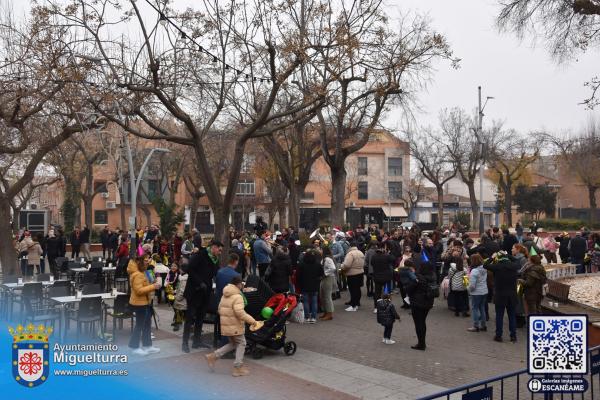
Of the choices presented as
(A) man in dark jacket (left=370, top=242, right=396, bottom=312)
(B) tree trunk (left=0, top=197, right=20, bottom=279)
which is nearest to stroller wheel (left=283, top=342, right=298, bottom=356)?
(A) man in dark jacket (left=370, top=242, right=396, bottom=312)

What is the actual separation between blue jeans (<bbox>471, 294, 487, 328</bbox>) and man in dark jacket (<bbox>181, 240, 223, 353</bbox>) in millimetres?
5393

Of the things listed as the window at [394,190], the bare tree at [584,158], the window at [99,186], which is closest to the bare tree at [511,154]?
the bare tree at [584,158]

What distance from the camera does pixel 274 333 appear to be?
9.45 m

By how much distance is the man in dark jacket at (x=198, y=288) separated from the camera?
9.78 m

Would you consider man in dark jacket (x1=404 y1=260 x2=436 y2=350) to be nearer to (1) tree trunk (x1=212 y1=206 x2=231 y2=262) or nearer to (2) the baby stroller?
(2) the baby stroller

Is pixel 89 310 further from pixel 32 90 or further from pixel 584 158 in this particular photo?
pixel 584 158

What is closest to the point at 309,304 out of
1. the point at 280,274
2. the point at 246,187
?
the point at 280,274

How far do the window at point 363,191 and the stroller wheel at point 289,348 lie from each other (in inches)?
2330

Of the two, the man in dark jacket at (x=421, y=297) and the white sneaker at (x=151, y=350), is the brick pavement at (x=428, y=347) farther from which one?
the white sneaker at (x=151, y=350)

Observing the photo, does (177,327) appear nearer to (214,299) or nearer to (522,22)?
(214,299)

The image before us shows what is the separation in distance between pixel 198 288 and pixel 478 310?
5.86 m

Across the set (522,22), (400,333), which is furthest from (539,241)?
(400,333)

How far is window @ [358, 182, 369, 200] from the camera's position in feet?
224

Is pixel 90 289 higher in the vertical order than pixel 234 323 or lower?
higher
